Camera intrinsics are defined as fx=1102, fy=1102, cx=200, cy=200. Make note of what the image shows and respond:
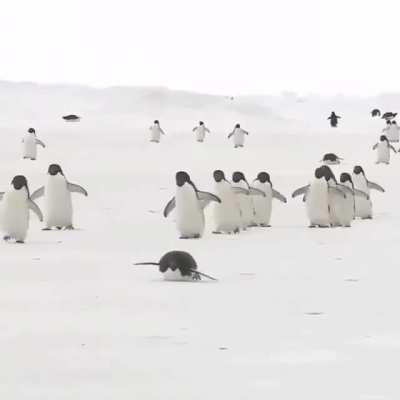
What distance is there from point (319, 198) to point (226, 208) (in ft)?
5.09

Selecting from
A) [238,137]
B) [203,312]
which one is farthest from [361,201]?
[238,137]

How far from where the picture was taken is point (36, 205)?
12492 millimetres

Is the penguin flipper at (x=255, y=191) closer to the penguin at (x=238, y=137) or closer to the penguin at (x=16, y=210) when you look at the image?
the penguin at (x=16, y=210)

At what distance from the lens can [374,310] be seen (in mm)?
6734

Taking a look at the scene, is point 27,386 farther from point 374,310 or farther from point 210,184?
point 210,184

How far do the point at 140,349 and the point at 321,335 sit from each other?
3.29ft

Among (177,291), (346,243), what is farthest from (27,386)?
(346,243)

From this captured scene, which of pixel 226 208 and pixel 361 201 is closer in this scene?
pixel 226 208

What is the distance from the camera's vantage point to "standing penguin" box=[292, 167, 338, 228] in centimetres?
1435

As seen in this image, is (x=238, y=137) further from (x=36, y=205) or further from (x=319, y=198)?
(x=36, y=205)

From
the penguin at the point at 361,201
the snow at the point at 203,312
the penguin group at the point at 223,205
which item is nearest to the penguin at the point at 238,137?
the snow at the point at 203,312

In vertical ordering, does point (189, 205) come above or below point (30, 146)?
below

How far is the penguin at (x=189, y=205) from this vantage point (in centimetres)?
1240

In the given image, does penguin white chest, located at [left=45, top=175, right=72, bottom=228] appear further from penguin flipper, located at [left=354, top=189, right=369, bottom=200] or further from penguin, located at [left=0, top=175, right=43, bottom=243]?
penguin flipper, located at [left=354, top=189, right=369, bottom=200]
